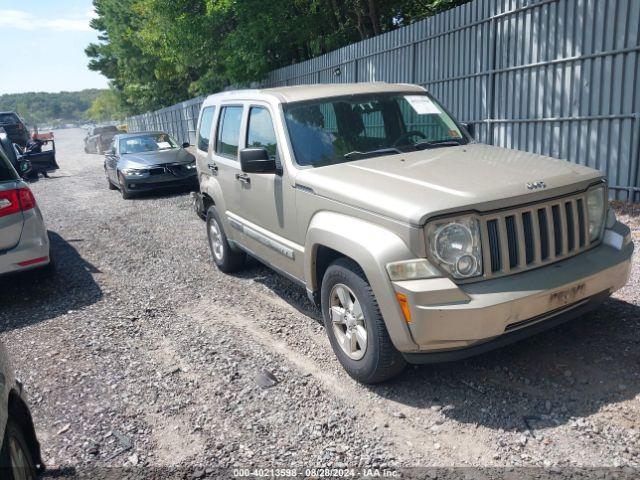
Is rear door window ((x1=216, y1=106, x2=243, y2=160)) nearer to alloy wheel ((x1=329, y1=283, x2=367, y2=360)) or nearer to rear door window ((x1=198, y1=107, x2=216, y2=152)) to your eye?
rear door window ((x1=198, y1=107, x2=216, y2=152))

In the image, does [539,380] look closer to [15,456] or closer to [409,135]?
[409,135]

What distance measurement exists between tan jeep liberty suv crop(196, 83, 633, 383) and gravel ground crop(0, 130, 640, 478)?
388 mm

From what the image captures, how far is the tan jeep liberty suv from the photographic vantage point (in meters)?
3.20

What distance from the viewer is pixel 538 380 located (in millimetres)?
3604

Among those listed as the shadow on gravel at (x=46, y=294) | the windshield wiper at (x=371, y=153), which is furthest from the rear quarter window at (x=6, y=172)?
the windshield wiper at (x=371, y=153)

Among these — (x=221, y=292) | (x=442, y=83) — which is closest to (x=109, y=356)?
(x=221, y=292)

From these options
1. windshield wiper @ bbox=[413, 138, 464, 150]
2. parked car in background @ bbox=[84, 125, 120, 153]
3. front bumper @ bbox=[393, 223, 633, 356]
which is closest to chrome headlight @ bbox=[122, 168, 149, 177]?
windshield wiper @ bbox=[413, 138, 464, 150]

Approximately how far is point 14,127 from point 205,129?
21.2 m

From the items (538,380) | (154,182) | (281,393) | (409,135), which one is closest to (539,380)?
(538,380)

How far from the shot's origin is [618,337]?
4.05m

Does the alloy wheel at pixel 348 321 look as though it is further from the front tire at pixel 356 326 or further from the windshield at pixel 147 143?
the windshield at pixel 147 143

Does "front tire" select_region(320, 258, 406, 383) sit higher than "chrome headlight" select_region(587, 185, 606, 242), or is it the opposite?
"chrome headlight" select_region(587, 185, 606, 242)

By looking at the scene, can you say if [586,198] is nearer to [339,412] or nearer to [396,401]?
[396,401]

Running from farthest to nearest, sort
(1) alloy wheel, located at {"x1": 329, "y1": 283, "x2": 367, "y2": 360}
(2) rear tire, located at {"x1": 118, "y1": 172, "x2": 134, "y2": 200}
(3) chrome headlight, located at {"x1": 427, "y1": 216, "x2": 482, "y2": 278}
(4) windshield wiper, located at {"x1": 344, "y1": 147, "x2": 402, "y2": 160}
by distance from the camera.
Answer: (2) rear tire, located at {"x1": 118, "y1": 172, "x2": 134, "y2": 200}
(4) windshield wiper, located at {"x1": 344, "y1": 147, "x2": 402, "y2": 160}
(1) alloy wheel, located at {"x1": 329, "y1": 283, "x2": 367, "y2": 360}
(3) chrome headlight, located at {"x1": 427, "y1": 216, "x2": 482, "y2": 278}
